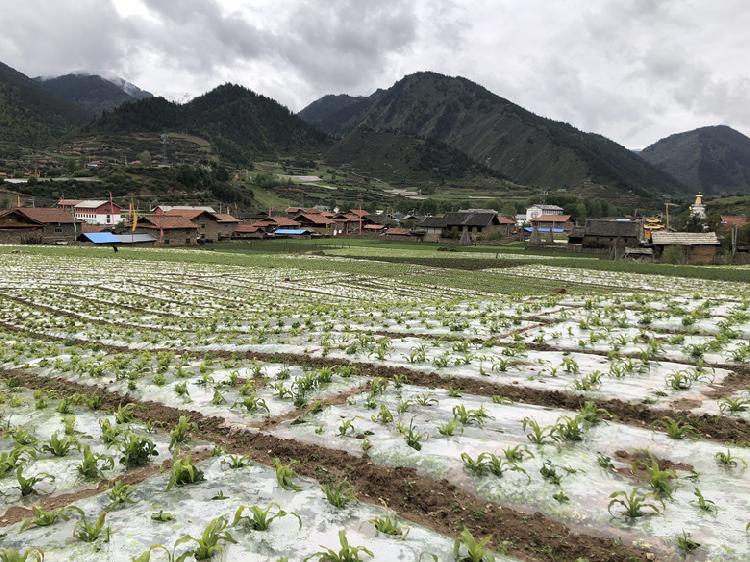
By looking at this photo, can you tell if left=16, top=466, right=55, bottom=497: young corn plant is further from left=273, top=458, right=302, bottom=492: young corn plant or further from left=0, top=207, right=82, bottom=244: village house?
left=0, top=207, right=82, bottom=244: village house

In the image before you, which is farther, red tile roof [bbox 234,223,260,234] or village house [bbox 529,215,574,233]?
village house [bbox 529,215,574,233]

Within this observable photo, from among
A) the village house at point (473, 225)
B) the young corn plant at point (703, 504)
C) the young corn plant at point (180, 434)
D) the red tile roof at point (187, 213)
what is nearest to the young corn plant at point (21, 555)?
the young corn plant at point (180, 434)

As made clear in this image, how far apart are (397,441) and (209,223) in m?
110

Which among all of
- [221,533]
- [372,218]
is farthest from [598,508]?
[372,218]

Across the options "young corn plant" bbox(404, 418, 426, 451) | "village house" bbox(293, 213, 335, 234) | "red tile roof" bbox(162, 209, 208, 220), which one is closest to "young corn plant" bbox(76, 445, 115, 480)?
"young corn plant" bbox(404, 418, 426, 451)

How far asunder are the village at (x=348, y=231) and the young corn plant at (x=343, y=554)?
253 feet

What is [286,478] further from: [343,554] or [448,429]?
[448,429]

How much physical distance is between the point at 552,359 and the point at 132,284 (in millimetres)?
33301

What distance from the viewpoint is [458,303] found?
19.6m

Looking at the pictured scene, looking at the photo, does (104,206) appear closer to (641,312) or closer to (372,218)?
(372,218)

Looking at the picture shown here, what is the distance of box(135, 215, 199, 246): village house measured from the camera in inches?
3696

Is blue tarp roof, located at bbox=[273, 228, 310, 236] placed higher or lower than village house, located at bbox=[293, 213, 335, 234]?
lower

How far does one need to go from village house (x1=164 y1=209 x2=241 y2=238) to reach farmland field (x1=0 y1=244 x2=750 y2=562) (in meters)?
94.2

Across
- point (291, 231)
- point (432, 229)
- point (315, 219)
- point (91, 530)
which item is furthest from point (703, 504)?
point (315, 219)
